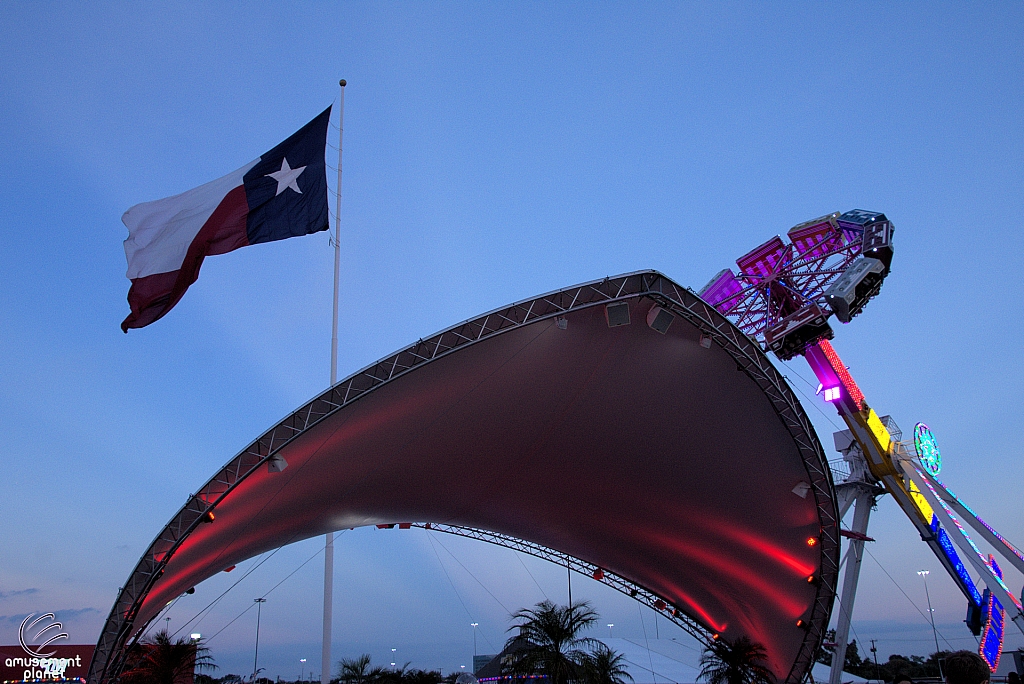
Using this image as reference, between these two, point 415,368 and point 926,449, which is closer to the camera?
point 415,368

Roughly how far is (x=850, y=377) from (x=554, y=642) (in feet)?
65.3

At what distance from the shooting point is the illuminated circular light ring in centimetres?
3212

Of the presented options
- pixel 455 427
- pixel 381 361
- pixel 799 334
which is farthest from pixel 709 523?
pixel 381 361

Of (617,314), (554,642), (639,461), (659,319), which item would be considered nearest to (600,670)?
(554,642)

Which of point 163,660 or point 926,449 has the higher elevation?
point 926,449

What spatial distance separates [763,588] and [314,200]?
A: 881 inches

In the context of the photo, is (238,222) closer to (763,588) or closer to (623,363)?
(623,363)

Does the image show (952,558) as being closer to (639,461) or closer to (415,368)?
(639,461)

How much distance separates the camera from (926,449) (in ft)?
107

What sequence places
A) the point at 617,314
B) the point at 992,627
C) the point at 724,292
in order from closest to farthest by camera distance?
1. the point at 617,314
2. the point at 724,292
3. the point at 992,627

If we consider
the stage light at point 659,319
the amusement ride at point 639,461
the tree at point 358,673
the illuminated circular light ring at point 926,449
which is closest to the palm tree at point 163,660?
the amusement ride at point 639,461

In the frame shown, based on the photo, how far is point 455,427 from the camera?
21.2m

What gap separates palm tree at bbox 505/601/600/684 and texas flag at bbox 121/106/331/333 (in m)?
13.1

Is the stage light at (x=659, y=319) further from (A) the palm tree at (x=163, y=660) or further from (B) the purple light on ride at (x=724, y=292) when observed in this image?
(A) the palm tree at (x=163, y=660)
